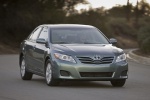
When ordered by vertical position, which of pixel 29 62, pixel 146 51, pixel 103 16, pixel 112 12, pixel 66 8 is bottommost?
pixel 112 12

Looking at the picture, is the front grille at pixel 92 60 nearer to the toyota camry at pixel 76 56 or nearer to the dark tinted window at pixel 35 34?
the toyota camry at pixel 76 56

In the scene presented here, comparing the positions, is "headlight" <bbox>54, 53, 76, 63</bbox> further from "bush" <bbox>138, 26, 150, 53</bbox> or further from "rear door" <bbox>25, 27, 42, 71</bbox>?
"bush" <bbox>138, 26, 150, 53</bbox>

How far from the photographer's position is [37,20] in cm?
5178

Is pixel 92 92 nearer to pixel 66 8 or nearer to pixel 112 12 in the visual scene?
pixel 66 8

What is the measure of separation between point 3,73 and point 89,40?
4495mm

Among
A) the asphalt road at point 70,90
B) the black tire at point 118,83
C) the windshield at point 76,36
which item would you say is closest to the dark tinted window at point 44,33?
the windshield at point 76,36

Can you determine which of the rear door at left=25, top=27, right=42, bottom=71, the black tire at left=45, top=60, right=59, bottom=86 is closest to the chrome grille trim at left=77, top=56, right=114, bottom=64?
the black tire at left=45, top=60, right=59, bottom=86

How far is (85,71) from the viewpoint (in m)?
15.7

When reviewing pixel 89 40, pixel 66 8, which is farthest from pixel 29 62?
pixel 66 8

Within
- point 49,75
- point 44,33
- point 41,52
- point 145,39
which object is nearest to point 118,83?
point 49,75

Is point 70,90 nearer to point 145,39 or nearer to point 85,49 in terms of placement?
point 85,49

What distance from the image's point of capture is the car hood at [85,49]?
15.9 m

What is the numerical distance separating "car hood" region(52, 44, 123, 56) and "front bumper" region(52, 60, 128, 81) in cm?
29

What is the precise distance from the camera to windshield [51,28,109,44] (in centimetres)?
1698
